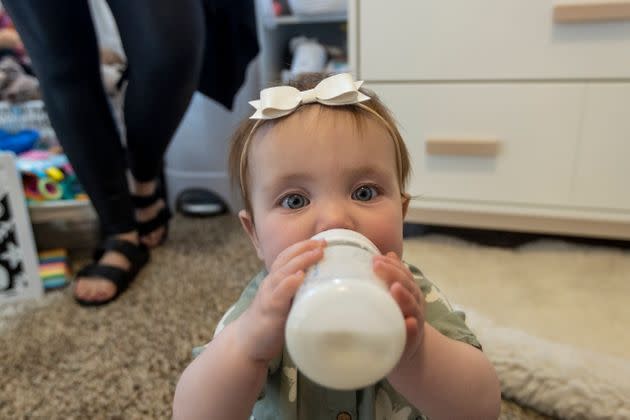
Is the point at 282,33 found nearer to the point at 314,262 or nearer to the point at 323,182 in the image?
the point at 323,182

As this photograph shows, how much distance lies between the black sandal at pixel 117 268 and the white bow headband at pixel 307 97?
→ 0.62 metres

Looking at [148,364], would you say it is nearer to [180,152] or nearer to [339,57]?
[180,152]

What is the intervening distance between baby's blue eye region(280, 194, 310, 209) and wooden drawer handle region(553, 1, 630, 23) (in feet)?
2.24

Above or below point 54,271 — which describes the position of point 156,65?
above

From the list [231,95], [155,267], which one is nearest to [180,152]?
[231,95]

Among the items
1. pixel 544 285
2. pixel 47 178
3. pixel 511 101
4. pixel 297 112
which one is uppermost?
pixel 297 112

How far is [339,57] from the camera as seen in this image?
4.76ft

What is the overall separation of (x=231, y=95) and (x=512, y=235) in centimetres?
67

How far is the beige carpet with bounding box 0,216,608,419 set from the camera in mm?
710

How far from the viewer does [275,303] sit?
36cm

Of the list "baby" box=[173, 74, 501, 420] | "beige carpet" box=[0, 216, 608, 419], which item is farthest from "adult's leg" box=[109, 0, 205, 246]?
"baby" box=[173, 74, 501, 420]

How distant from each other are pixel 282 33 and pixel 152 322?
917 millimetres

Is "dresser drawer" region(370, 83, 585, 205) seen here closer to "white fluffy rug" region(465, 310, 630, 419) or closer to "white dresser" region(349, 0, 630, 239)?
"white dresser" region(349, 0, 630, 239)

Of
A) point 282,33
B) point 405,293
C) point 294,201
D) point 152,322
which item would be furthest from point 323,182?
point 282,33
